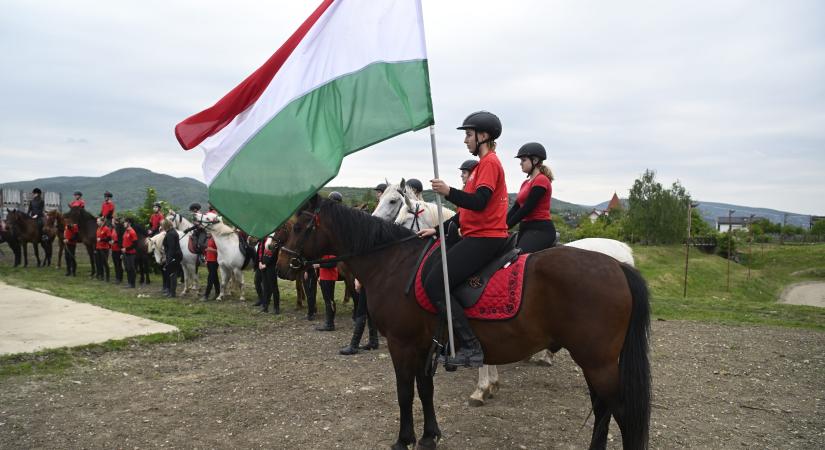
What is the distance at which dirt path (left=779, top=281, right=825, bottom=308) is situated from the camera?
25.3 m

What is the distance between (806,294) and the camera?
28.1 meters

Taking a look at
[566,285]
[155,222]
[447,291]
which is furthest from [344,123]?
[155,222]

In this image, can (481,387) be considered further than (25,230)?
No

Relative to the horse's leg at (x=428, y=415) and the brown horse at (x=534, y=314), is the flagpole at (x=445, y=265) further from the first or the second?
the horse's leg at (x=428, y=415)

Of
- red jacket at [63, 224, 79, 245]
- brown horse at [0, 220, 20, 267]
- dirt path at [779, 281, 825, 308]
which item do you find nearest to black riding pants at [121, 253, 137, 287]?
red jacket at [63, 224, 79, 245]

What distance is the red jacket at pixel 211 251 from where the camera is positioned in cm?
1408

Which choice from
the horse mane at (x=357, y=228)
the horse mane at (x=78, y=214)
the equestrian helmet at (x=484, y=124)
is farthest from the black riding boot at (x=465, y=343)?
the horse mane at (x=78, y=214)

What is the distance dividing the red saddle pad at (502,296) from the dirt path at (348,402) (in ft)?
5.29

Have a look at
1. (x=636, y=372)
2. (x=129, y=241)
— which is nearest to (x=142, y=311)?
(x=129, y=241)

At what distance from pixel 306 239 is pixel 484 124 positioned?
209 cm

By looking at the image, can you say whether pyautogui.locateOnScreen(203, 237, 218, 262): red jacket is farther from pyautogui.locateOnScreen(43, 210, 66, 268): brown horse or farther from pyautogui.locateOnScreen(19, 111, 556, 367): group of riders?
pyautogui.locateOnScreen(43, 210, 66, 268): brown horse

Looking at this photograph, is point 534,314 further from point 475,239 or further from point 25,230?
point 25,230

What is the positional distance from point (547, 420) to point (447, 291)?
2.51m

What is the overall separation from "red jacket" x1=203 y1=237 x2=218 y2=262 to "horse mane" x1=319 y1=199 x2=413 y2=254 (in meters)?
10.5
